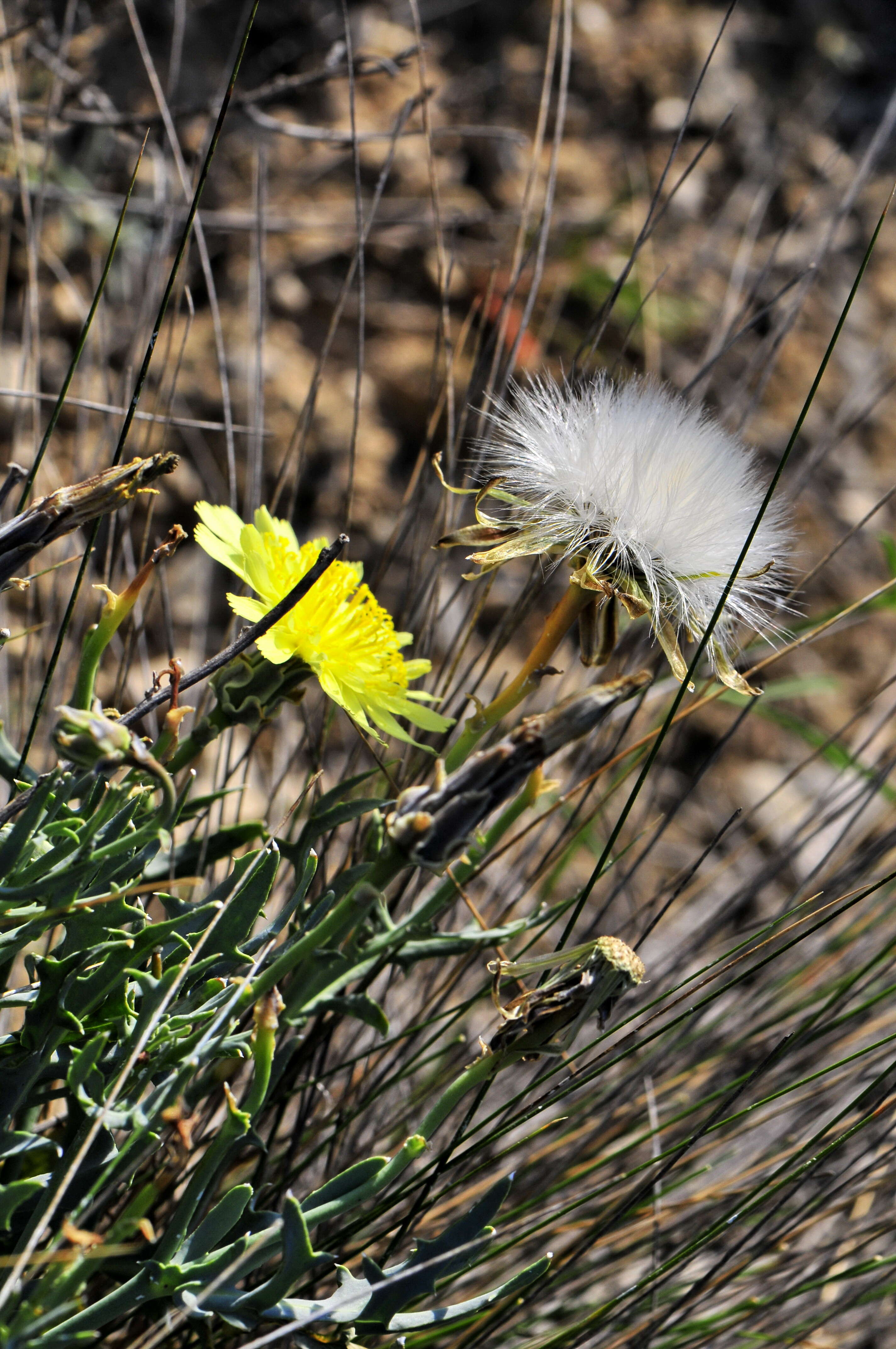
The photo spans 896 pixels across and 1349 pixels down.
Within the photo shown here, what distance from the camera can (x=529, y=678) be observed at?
0.60 meters

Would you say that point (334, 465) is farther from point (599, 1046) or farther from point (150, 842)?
point (150, 842)

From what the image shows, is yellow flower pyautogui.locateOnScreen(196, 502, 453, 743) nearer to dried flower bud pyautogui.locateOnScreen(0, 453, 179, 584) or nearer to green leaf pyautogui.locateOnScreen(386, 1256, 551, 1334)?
dried flower bud pyautogui.locateOnScreen(0, 453, 179, 584)

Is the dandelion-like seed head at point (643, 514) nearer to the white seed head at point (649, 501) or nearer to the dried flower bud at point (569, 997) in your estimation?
the white seed head at point (649, 501)

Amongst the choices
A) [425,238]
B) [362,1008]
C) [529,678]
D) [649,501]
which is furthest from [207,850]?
[425,238]

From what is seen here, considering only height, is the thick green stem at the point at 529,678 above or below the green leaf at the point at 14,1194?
above

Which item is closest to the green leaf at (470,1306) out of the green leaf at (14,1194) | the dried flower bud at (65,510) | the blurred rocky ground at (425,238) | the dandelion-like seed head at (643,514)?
the green leaf at (14,1194)

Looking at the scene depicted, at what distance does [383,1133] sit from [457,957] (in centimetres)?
23

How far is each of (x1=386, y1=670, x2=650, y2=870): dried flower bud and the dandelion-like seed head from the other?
12 cm

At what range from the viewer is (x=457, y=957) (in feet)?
3.62

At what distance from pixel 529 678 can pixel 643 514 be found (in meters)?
0.14

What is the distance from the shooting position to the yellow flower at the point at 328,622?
63 cm

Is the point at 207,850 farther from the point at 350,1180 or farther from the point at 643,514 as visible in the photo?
the point at 643,514

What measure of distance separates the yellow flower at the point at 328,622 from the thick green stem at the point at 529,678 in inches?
1.3

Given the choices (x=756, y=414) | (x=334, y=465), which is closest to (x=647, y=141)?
(x=756, y=414)
